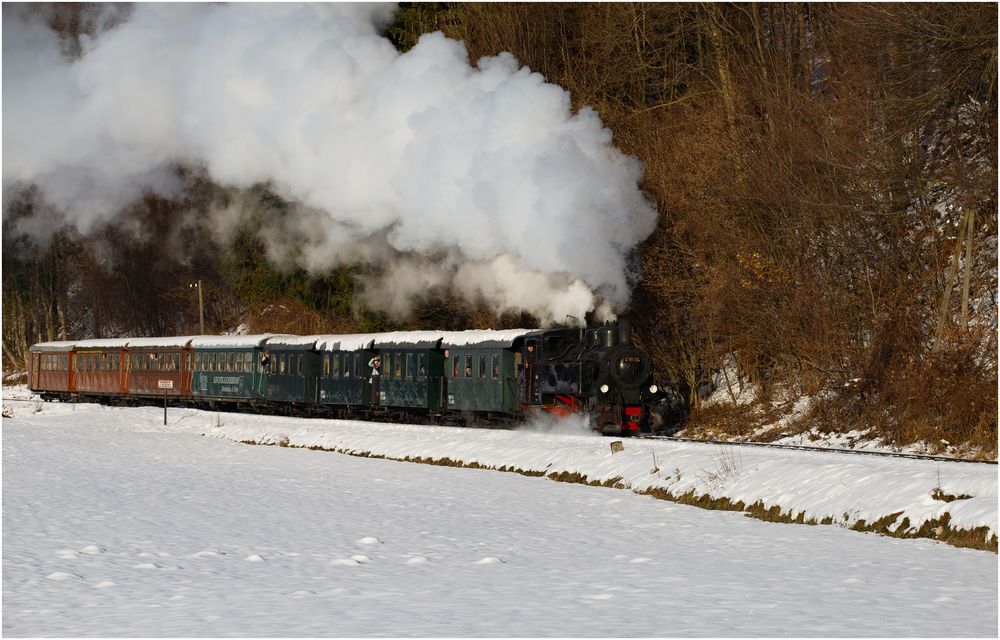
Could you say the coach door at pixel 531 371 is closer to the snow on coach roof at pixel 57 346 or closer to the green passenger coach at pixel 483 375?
the green passenger coach at pixel 483 375

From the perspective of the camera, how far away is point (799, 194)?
29.6m

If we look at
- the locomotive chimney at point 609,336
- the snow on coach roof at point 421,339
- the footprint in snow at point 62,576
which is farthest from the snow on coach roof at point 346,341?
the footprint in snow at point 62,576

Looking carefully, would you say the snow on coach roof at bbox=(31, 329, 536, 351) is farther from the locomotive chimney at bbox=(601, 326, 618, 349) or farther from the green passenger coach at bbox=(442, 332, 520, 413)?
the locomotive chimney at bbox=(601, 326, 618, 349)

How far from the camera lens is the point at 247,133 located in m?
39.6

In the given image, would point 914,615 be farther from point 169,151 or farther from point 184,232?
point 184,232

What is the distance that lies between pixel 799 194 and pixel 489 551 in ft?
57.0

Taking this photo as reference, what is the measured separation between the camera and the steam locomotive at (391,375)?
2658 cm

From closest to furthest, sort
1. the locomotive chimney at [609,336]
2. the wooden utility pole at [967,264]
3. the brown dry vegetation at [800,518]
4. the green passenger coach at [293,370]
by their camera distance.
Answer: the brown dry vegetation at [800,518] → the wooden utility pole at [967,264] → the locomotive chimney at [609,336] → the green passenger coach at [293,370]

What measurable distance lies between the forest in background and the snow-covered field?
5.86 m

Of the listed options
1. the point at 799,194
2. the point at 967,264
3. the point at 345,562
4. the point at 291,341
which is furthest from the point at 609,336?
the point at 291,341

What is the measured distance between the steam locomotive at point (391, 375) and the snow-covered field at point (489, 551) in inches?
63.2

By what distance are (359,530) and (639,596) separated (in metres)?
5.80

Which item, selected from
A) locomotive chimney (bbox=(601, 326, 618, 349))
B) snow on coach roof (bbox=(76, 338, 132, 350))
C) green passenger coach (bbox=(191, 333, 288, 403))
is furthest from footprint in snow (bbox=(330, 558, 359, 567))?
snow on coach roof (bbox=(76, 338, 132, 350))

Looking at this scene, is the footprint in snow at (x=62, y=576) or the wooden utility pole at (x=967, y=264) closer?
the footprint in snow at (x=62, y=576)
